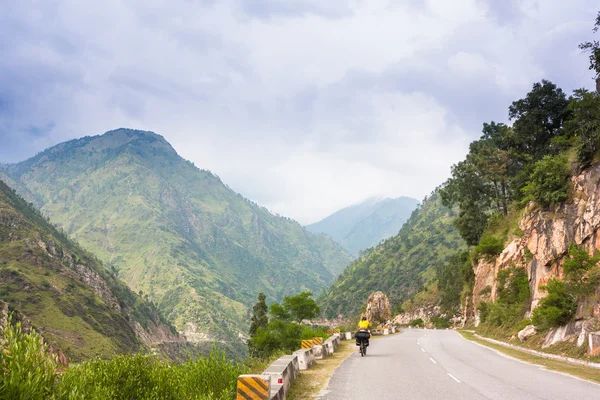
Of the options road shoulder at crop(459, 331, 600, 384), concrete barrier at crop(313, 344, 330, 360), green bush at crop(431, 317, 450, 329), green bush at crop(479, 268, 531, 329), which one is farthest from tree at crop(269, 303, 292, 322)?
road shoulder at crop(459, 331, 600, 384)

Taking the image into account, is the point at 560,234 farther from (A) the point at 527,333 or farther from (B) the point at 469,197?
(B) the point at 469,197

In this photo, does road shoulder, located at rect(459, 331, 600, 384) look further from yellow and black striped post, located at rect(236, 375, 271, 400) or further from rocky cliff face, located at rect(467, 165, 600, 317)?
yellow and black striped post, located at rect(236, 375, 271, 400)

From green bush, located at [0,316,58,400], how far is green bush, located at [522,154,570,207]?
2725cm

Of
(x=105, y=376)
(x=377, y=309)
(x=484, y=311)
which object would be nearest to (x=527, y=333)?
(x=484, y=311)

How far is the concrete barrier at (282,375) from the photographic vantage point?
30.2 ft

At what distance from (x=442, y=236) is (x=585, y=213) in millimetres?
183934

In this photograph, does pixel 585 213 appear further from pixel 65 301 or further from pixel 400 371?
pixel 65 301

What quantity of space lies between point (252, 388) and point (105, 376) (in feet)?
8.70

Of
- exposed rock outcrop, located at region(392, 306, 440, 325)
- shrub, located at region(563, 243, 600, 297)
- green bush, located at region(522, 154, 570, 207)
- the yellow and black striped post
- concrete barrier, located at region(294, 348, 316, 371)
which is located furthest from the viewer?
exposed rock outcrop, located at region(392, 306, 440, 325)

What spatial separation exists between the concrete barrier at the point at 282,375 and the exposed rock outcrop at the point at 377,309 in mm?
69171

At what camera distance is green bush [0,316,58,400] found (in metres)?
5.06

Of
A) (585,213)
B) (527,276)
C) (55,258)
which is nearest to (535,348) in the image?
(585,213)

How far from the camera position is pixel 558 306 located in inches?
783

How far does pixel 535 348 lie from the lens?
68.0 ft
